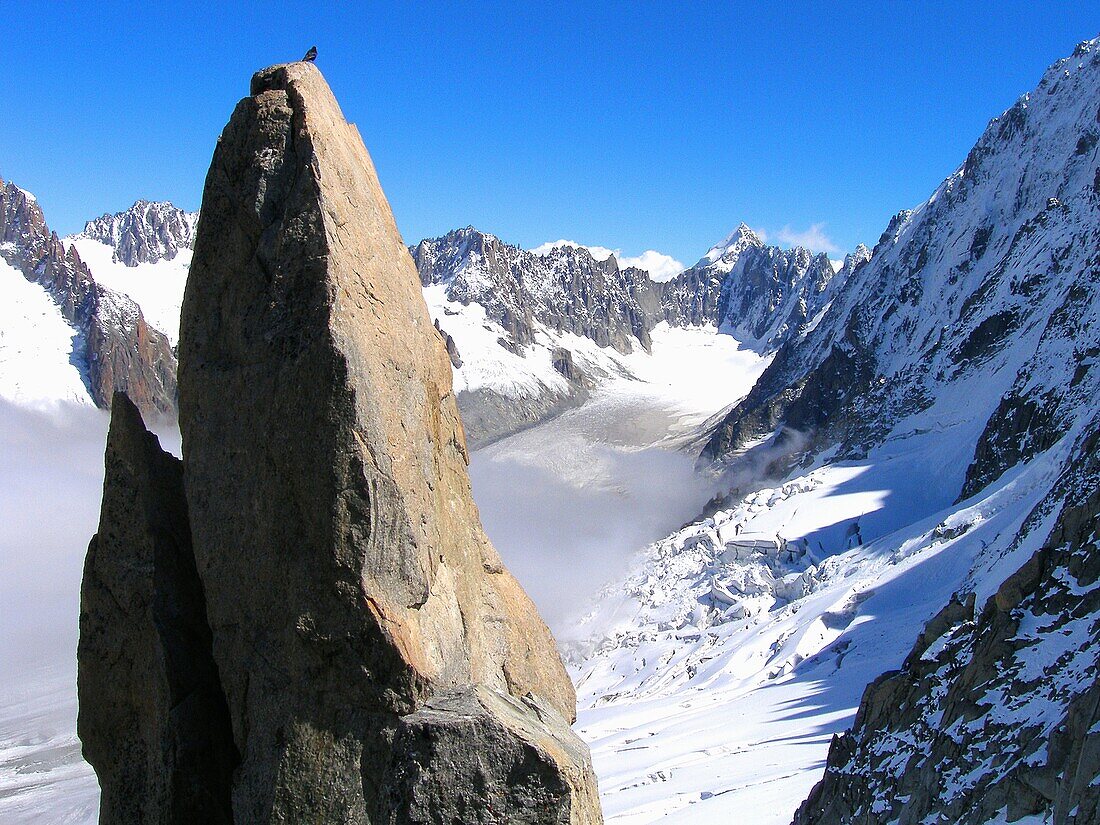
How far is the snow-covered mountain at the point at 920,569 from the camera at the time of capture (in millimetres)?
17125

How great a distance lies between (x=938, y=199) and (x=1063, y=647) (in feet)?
525

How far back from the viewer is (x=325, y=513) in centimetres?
796

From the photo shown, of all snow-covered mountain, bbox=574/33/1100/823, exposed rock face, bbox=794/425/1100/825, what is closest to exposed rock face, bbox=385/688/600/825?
exposed rock face, bbox=794/425/1100/825

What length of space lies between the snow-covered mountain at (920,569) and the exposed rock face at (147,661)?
436 inches

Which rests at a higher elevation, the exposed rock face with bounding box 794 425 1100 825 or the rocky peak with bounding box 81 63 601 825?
the rocky peak with bounding box 81 63 601 825

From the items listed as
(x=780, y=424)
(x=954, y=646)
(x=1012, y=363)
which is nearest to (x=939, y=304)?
(x=1012, y=363)

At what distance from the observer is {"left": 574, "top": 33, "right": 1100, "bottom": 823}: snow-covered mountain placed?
17.1 meters

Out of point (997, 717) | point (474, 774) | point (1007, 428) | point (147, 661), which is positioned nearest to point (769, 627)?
point (1007, 428)

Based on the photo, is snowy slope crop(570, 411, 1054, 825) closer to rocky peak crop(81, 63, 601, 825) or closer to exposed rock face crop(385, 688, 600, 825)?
exposed rock face crop(385, 688, 600, 825)

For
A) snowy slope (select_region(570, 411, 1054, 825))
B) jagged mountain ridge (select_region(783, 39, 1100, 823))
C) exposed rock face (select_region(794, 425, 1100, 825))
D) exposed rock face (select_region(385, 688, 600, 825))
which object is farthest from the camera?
snowy slope (select_region(570, 411, 1054, 825))

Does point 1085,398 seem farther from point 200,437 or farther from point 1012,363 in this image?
point 200,437

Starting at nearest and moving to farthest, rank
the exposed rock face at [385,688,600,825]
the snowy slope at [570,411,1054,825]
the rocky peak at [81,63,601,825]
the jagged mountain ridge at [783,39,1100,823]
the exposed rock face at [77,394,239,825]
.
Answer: the exposed rock face at [385,688,600,825], the rocky peak at [81,63,601,825], the exposed rock face at [77,394,239,825], the jagged mountain ridge at [783,39,1100,823], the snowy slope at [570,411,1054,825]

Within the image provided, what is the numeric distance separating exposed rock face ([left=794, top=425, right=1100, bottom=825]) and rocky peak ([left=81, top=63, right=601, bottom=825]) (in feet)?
27.9

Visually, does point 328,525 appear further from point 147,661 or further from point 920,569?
point 920,569
